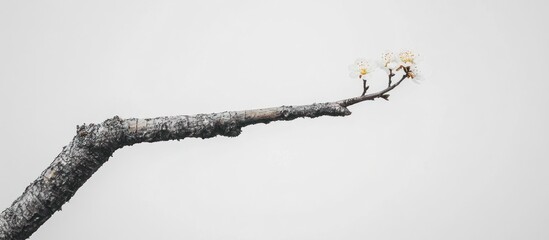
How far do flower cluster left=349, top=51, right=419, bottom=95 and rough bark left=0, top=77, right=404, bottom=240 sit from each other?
1.29ft

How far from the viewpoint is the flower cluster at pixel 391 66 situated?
9.33 feet

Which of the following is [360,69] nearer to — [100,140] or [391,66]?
[391,66]

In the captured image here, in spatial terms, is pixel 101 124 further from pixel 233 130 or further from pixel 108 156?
pixel 233 130

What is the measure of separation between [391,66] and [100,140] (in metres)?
1.89

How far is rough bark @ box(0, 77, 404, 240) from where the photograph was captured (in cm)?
219

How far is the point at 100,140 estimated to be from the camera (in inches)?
90.3

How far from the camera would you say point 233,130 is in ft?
8.05

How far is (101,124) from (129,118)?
149 mm

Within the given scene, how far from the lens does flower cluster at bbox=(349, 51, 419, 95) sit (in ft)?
9.33

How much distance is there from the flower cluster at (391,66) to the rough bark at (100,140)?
1.29 ft

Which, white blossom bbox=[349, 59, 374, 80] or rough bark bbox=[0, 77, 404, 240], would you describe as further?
white blossom bbox=[349, 59, 374, 80]

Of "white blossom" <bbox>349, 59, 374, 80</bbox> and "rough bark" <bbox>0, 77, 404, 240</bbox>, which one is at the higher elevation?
"white blossom" <bbox>349, 59, 374, 80</bbox>

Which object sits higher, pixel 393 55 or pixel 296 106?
pixel 393 55

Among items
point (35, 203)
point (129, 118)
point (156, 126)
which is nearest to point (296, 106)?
point (156, 126)
